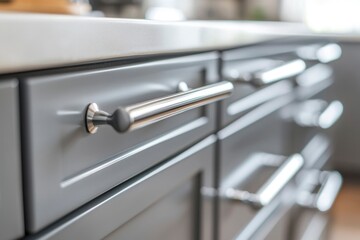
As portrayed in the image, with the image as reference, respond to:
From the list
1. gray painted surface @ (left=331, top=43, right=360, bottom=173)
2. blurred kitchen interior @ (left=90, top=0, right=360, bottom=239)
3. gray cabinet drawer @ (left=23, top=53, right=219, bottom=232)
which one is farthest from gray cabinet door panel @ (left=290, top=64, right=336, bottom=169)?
gray painted surface @ (left=331, top=43, right=360, bottom=173)

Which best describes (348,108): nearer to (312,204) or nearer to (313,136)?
(313,136)

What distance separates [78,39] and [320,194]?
1.36 meters

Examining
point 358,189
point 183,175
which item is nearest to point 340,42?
point 358,189

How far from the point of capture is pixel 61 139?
1.33 feet

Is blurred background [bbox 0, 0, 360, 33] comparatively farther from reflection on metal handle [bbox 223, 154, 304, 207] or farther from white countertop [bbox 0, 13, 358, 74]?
white countertop [bbox 0, 13, 358, 74]

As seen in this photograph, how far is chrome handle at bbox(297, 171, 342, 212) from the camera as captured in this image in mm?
1487

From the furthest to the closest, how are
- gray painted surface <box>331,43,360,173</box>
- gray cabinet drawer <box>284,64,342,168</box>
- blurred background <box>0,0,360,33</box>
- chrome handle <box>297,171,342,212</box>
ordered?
gray painted surface <box>331,43,360,173</box>, blurred background <box>0,0,360,33</box>, chrome handle <box>297,171,342,212</box>, gray cabinet drawer <box>284,64,342,168</box>

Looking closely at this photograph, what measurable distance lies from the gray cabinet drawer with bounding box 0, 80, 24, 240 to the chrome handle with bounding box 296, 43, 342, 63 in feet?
3.54

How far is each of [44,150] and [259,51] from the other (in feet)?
2.25

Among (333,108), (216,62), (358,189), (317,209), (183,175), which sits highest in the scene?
(216,62)

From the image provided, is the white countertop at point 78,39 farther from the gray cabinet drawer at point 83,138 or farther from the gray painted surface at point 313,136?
the gray painted surface at point 313,136

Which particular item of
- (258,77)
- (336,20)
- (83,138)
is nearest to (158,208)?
(83,138)

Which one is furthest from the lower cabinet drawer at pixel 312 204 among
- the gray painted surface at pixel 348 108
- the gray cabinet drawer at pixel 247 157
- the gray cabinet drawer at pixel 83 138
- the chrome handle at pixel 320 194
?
the gray painted surface at pixel 348 108

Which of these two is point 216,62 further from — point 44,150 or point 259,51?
point 44,150
